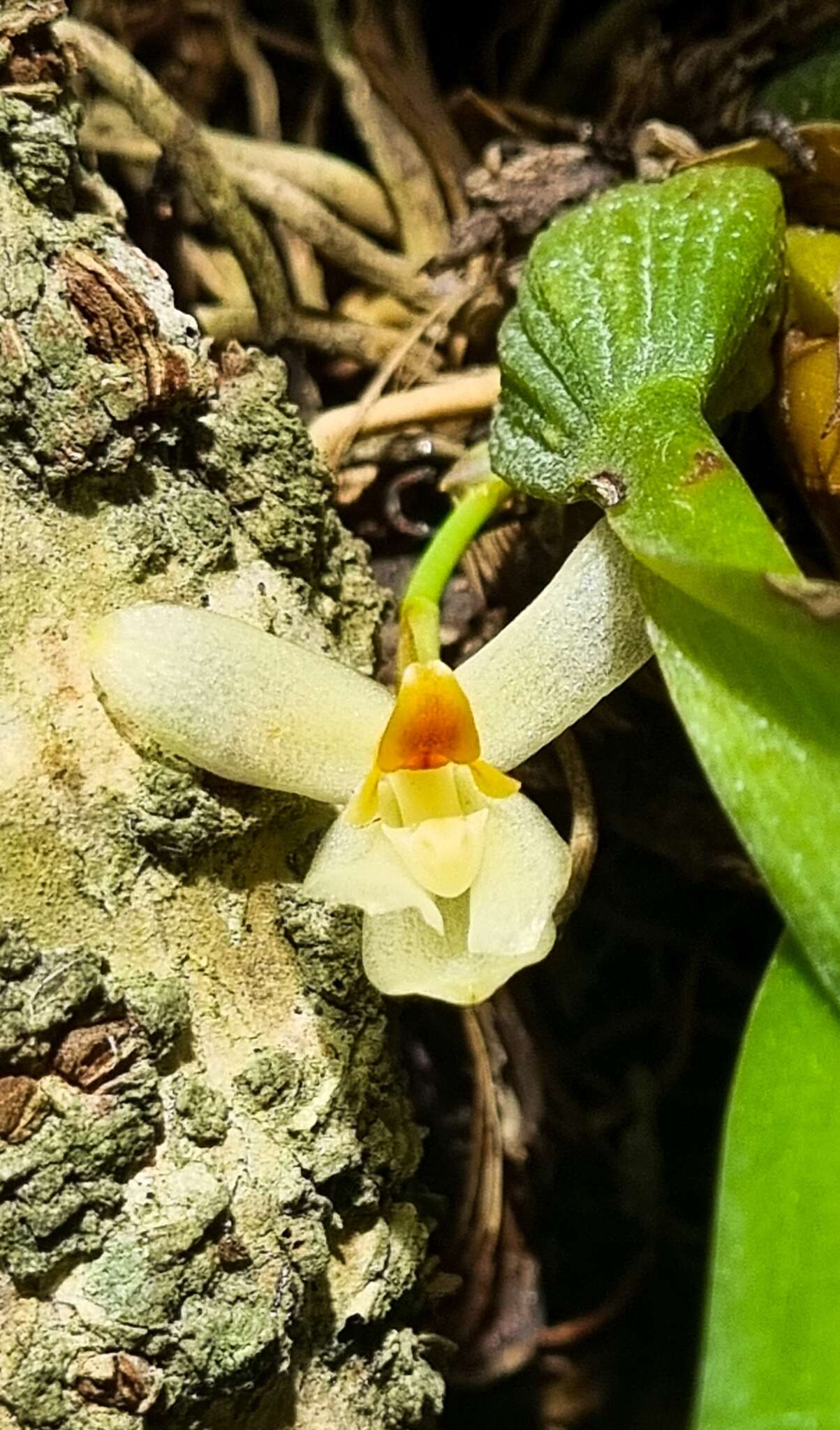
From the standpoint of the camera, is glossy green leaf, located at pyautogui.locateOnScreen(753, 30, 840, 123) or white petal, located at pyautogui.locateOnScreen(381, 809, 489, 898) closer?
white petal, located at pyautogui.locateOnScreen(381, 809, 489, 898)

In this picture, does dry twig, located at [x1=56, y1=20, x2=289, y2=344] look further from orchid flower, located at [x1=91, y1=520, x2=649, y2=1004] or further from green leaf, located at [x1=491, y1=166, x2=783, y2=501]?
orchid flower, located at [x1=91, y1=520, x2=649, y2=1004]

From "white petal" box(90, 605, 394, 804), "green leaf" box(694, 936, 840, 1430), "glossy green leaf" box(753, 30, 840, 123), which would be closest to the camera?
"green leaf" box(694, 936, 840, 1430)

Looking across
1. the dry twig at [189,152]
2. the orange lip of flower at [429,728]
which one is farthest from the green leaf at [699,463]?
the dry twig at [189,152]

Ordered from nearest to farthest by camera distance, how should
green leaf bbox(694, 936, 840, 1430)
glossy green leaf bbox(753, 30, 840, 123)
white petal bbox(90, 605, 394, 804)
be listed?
green leaf bbox(694, 936, 840, 1430) → white petal bbox(90, 605, 394, 804) → glossy green leaf bbox(753, 30, 840, 123)

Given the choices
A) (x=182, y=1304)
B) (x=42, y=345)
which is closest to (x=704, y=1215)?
(x=182, y=1304)

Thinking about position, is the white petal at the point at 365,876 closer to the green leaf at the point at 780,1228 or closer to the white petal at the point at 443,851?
the white petal at the point at 443,851

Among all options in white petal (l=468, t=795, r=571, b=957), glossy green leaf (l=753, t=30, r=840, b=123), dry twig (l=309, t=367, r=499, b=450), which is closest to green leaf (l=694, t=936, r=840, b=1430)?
white petal (l=468, t=795, r=571, b=957)

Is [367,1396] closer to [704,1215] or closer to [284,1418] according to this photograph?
[284,1418]

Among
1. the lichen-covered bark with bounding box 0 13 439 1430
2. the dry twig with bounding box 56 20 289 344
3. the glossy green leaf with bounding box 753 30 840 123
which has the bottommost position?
the lichen-covered bark with bounding box 0 13 439 1430
